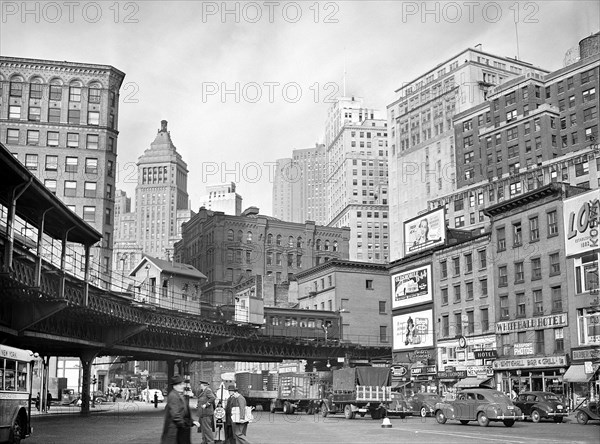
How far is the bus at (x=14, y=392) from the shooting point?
2600 cm

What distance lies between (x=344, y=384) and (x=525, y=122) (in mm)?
88246

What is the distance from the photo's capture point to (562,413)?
46.4 m

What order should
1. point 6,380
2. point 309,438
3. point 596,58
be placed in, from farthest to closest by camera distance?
point 596,58, point 309,438, point 6,380

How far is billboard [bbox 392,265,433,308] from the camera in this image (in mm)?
83062

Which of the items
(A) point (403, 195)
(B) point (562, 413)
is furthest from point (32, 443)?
(A) point (403, 195)

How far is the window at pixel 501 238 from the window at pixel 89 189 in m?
53.6

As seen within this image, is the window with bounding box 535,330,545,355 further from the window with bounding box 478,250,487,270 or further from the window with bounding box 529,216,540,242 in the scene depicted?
the window with bounding box 478,250,487,270

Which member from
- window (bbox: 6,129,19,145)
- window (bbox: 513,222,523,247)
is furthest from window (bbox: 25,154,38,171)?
window (bbox: 513,222,523,247)

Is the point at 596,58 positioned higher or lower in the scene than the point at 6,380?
higher

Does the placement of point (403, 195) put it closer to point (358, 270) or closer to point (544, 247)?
point (358, 270)

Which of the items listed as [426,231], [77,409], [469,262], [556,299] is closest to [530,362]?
[556,299]

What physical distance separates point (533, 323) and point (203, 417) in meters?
46.9

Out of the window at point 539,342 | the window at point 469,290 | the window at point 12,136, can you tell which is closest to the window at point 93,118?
the window at point 12,136

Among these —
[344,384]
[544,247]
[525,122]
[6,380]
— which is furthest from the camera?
[525,122]
